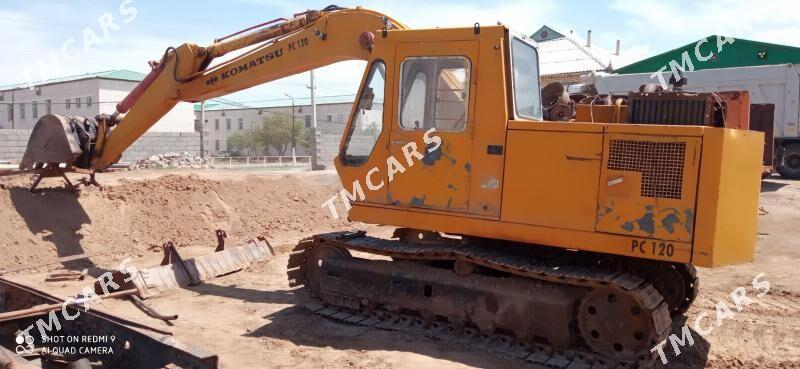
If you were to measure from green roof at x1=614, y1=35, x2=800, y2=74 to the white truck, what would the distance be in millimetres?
5010

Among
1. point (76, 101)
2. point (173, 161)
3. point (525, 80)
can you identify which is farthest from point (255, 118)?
point (525, 80)

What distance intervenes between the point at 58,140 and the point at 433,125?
556cm

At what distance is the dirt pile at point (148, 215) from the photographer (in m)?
8.28

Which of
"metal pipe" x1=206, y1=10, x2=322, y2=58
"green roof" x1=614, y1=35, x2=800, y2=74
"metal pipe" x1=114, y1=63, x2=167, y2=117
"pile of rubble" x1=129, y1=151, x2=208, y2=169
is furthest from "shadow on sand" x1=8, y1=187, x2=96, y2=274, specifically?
"green roof" x1=614, y1=35, x2=800, y2=74

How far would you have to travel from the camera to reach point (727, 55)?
73.4ft

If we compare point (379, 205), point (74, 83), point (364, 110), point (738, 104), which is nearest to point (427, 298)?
point (379, 205)

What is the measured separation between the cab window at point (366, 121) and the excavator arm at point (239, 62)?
1.97 feet

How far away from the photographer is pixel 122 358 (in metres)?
4.07

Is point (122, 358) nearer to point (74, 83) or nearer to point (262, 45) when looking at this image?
point (262, 45)

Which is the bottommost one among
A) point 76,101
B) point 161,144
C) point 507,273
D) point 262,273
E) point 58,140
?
point 262,273

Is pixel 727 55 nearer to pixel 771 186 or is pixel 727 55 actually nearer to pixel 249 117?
pixel 771 186

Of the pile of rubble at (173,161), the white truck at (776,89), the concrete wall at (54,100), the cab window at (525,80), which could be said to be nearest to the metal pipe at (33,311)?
the cab window at (525,80)

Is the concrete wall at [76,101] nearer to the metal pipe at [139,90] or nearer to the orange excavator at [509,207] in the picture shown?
the metal pipe at [139,90]

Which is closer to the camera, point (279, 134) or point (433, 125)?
point (433, 125)
